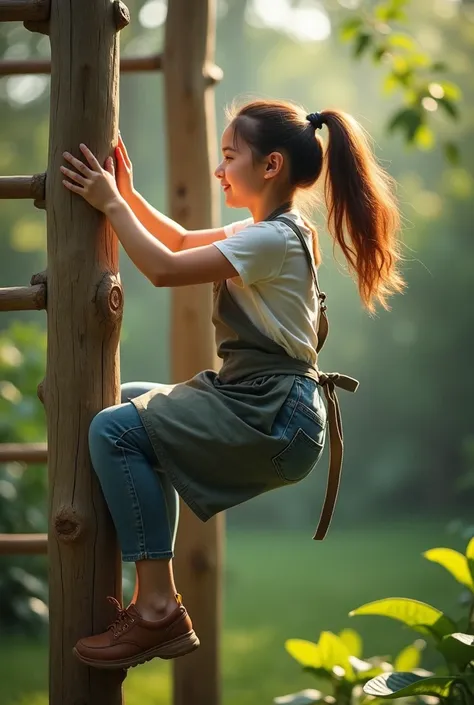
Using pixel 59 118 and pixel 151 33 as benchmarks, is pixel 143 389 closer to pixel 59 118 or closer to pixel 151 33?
pixel 59 118

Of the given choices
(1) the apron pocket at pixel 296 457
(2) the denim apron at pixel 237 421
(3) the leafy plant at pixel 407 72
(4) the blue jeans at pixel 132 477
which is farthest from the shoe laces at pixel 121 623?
(3) the leafy plant at pixel 407 72

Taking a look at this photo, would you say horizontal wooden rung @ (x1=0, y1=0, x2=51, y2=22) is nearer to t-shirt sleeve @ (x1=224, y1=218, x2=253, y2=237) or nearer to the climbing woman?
the climbing woman

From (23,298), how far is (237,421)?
60 centimetres

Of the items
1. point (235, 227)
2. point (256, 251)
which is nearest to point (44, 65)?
point (235, 227)

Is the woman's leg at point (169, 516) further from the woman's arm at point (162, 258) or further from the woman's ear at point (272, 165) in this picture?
the woman's ear at point (272, 165)

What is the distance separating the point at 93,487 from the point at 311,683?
2.92m

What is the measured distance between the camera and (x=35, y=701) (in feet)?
15.4

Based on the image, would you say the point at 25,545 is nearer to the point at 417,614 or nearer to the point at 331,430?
the point at 331,430

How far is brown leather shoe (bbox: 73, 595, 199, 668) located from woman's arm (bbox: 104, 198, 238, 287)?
2.45 feet

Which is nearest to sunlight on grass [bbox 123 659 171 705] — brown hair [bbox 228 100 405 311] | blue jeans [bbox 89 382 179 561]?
blue jeans [bbox 89 382 179 561]

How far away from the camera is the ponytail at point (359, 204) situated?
264 centimetres

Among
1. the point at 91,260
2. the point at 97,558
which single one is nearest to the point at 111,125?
the point at 91,260

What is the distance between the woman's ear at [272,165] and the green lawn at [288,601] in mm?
2867

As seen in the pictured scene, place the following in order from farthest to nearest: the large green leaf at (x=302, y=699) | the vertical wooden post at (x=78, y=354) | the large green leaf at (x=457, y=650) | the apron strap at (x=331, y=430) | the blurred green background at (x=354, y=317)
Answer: the blurred green background at (x=354, y=317)
the large green leaf at (x=302, y=699)
the large green leaf at (x=457, y=650)
the apron strap at (x=331, y=430)
the vertical wooden post at (x=78, y=354)
